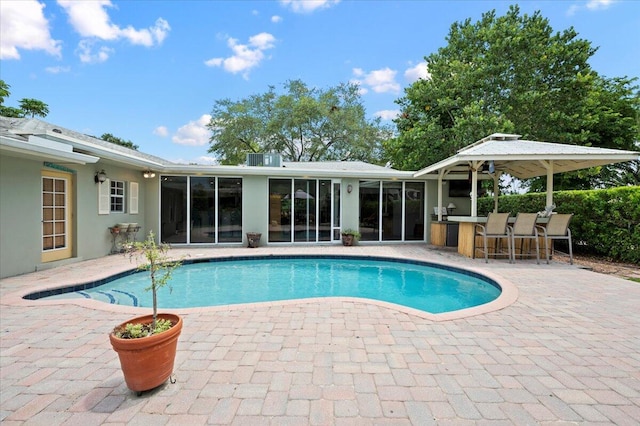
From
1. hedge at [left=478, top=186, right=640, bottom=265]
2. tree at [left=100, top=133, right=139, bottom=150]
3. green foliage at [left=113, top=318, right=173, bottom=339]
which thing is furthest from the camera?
tree at [left=100, top=133, right=139, bottom=150]

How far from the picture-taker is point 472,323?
348cm

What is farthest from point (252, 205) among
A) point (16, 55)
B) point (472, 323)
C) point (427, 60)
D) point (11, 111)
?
point (11, 111)

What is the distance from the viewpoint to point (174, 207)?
9.92 m

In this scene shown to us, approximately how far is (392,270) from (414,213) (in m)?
4.36

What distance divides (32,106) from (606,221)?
3070 cm

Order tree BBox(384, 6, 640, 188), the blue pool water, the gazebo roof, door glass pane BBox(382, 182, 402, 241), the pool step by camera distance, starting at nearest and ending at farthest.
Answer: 1. the pool step
2. the blue pool water
3. the gazebo roof
4. door glass pane BBox(382, 182, 402, 241)
5. tree BBox(384, 6, 640, 188)

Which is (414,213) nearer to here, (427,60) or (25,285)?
(427,60)

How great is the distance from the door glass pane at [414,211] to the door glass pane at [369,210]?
109 centimetres

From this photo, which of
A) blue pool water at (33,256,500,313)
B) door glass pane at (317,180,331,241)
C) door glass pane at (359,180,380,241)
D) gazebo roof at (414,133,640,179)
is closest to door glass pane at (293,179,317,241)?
door glass pane at (317,180,331,241)

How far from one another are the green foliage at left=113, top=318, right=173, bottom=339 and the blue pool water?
9.67 ft

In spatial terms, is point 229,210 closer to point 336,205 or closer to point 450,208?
point 336,205

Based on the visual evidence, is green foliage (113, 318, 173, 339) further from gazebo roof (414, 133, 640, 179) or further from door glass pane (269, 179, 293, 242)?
door glass pane (269, 179, 293, 242)

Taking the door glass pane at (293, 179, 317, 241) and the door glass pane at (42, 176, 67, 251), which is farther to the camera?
the door glass pane at (293, 179, 317, 241)

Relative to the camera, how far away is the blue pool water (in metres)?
5.29
